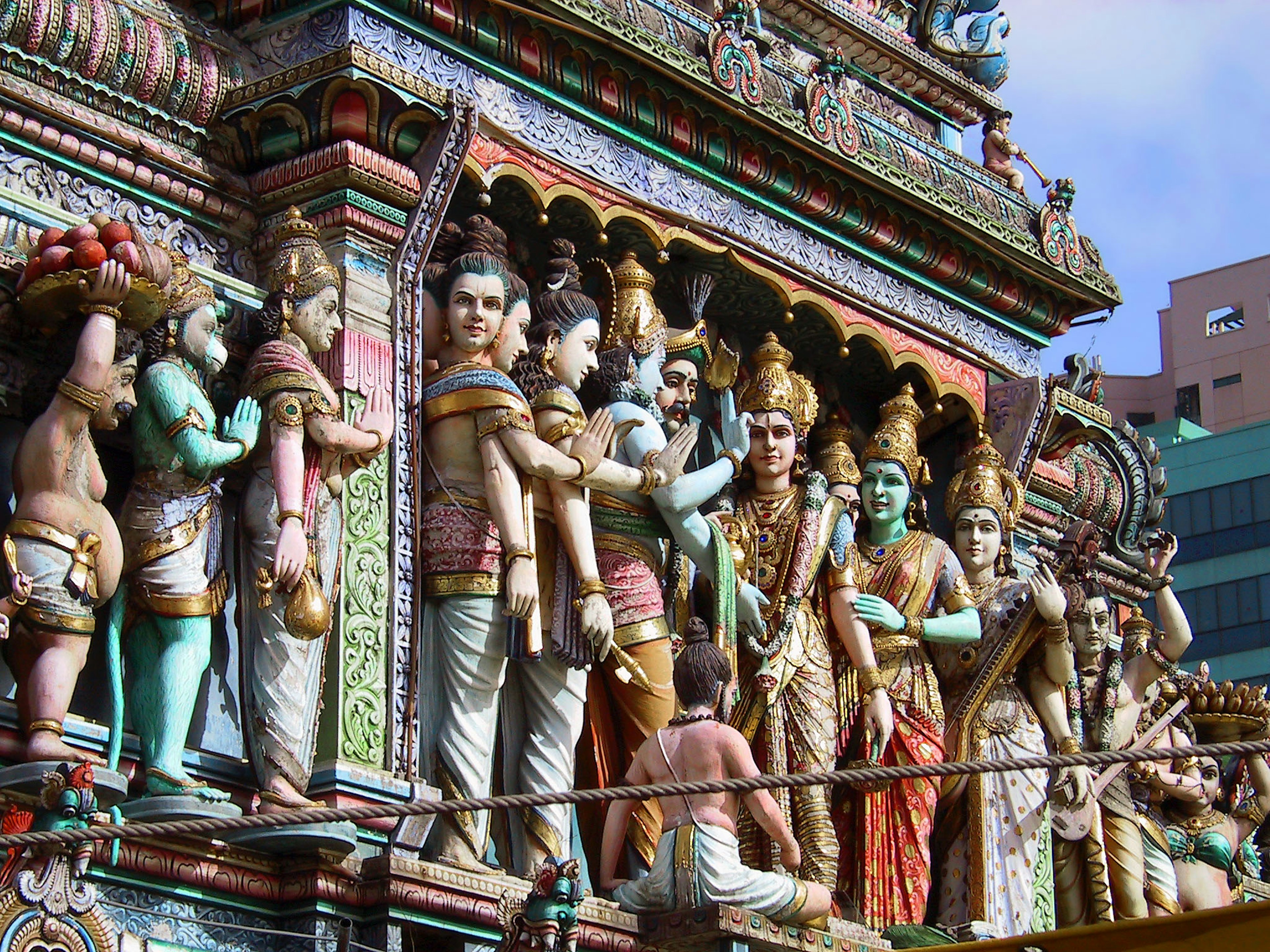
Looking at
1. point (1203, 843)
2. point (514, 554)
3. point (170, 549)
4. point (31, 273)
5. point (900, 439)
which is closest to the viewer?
point (31, 273)

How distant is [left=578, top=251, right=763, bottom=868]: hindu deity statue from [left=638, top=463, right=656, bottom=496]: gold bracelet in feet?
0.43

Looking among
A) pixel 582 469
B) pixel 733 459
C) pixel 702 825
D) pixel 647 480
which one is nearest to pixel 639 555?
pixel 647 480

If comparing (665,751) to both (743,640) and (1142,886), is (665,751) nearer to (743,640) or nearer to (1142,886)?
(743,640)

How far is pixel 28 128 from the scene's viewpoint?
34.9 ft

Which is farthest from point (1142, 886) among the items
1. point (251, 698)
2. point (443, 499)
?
point (251, 698)

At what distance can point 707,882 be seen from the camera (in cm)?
1067

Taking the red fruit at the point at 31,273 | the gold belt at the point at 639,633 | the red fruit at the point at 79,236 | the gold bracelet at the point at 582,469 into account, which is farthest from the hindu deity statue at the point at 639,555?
the red fruit at the point at 31,273

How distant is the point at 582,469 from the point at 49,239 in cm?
274

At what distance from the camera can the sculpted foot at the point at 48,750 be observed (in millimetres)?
9500

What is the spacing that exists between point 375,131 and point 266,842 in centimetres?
337

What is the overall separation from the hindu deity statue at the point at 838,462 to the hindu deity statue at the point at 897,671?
0.18 meters

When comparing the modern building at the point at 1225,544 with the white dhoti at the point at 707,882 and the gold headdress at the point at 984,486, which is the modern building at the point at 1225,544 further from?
the white dhoti at the point at 707,882

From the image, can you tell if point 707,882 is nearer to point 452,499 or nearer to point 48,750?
point 452,499

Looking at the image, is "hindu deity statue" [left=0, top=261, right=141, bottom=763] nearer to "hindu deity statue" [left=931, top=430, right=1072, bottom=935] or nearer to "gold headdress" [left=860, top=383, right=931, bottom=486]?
"gold headdress" [left=860, top=383, right=931, bottom=486]
